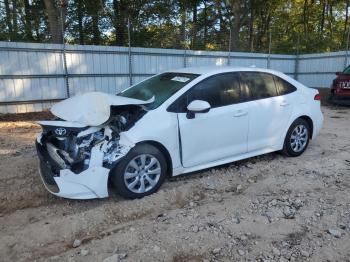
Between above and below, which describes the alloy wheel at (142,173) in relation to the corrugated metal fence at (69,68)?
below

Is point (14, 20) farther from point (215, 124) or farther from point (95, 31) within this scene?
point (215, 124)

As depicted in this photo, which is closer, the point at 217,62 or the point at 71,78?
the point at 71,78

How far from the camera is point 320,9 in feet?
99.8

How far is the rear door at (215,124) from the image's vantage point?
4.46 metres

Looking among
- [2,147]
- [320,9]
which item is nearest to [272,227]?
[2,147]

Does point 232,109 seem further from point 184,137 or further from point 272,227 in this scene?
point 272,227

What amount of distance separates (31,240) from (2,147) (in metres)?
4.06

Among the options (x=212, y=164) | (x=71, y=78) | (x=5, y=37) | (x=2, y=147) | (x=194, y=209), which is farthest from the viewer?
(x=5, y=37)

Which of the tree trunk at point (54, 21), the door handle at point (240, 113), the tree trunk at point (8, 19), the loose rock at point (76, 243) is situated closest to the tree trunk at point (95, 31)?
the tree trunk at point (54, 21)

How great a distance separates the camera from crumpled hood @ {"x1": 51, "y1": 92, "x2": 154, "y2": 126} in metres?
3.92

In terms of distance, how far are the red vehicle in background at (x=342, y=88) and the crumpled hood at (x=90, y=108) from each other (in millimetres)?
9285

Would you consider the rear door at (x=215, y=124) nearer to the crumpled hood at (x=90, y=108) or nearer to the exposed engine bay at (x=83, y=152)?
the crumpled hood at (x=90, y=108)

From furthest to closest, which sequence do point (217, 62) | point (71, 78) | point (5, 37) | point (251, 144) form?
point (217, 62) < point (5, 37) < point (71, 78) < point (251, 144)

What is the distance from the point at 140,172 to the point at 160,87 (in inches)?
55.3
